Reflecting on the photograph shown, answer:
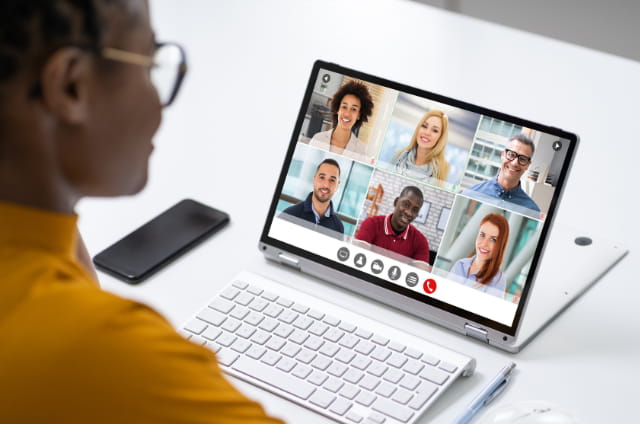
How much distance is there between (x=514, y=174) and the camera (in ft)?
3.95

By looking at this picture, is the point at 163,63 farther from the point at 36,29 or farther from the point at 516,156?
the point at 516,156

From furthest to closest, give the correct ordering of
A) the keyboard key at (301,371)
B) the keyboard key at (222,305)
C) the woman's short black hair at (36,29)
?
1. the keyboard key at (222,305)
2. the keyboard key at (301,371)
3. the woman's short black hair at (36,29)

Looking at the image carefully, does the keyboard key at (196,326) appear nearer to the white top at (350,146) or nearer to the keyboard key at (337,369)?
the keyboard key at (337,369)

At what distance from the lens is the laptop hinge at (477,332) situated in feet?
3.98

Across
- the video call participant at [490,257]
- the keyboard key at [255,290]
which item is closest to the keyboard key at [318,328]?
the keyboard key at [255,290]

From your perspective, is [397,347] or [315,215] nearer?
[397,347]

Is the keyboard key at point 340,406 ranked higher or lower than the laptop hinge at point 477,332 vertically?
lower

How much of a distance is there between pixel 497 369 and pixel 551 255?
0.91 ft

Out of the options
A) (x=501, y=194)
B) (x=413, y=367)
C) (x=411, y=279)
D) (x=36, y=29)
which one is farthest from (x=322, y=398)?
(x=36, y=29)

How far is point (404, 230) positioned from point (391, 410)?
277mm

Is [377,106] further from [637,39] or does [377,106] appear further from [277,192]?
[637,39]

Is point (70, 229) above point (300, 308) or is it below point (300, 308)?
above

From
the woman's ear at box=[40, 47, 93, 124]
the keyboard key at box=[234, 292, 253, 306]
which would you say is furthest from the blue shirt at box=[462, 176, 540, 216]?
the woman's ear at box=[40, 47, 93, 124]

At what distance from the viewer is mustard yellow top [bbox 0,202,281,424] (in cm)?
65
